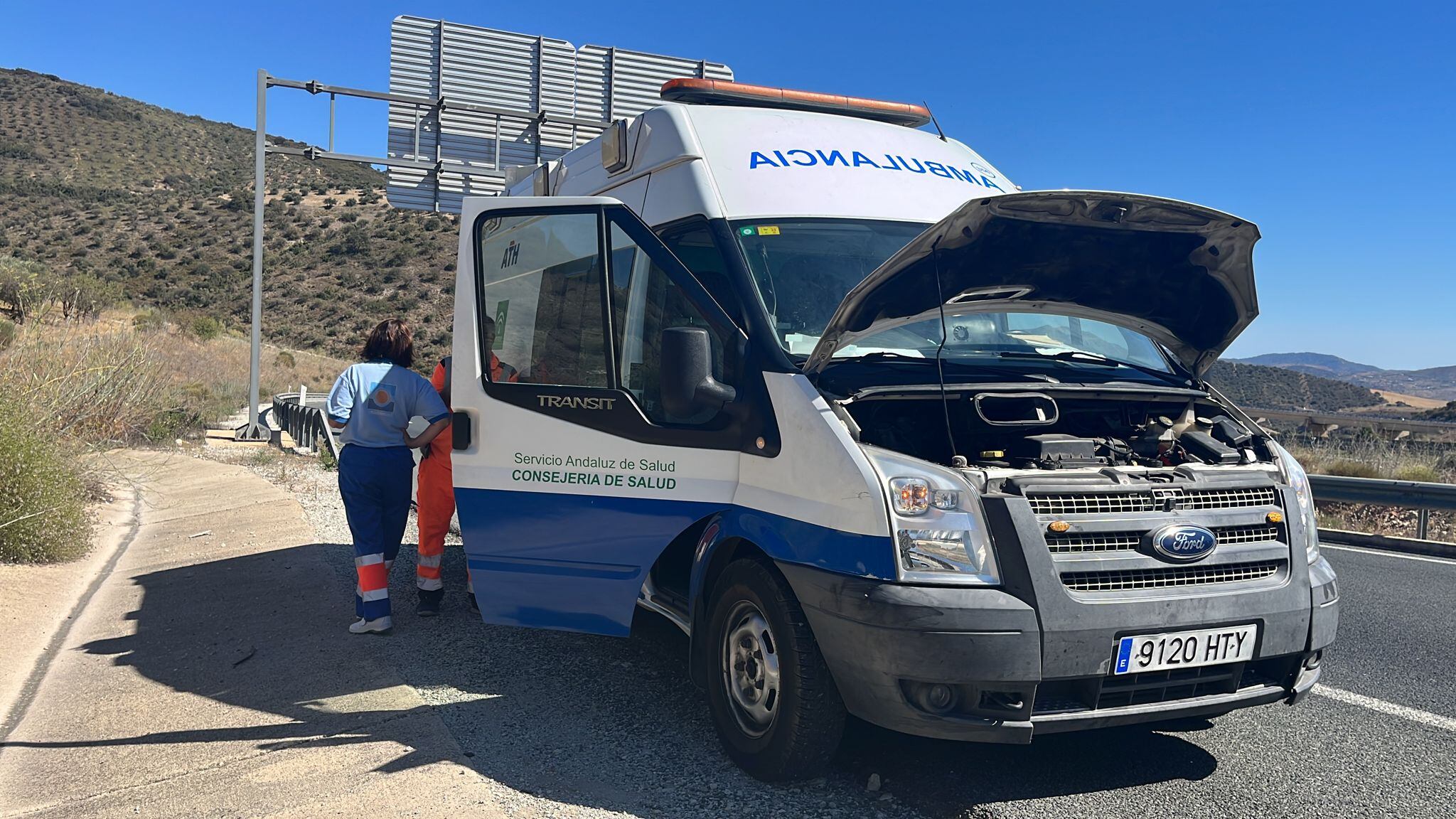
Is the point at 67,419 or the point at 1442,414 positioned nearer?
the point at 67,419

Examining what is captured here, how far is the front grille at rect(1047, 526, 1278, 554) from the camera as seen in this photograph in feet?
11.9

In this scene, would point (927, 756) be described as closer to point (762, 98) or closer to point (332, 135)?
point (762, 98)

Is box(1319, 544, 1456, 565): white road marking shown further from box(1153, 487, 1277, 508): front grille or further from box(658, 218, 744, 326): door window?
box(658, 218, 744, 326): door window

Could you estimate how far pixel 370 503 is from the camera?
6.39m

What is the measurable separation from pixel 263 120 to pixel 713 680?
16.7 meters

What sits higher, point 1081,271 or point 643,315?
point 1081,271

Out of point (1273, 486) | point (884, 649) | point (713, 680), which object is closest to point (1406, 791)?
point (1273, 486)

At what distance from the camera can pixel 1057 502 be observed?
12.1 ft

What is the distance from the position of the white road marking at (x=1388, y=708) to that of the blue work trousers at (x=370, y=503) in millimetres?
5039

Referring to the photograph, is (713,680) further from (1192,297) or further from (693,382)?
(1192,297)

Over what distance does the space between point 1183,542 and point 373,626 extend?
455cm

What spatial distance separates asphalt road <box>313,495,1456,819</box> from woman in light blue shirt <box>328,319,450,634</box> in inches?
21.9

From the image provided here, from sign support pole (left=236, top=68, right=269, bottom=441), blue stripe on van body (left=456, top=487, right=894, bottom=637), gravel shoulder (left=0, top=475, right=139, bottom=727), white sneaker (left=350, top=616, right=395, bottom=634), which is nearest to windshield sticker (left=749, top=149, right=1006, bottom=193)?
blue stripe on van body (left=456, top=487, right=894, bottom=637)

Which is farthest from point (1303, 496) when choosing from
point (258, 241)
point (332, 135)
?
point (258, 241)
